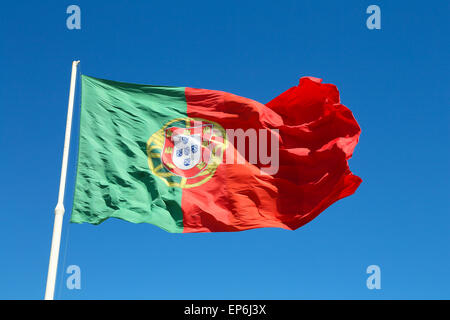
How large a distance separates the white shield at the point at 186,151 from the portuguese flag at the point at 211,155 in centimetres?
3

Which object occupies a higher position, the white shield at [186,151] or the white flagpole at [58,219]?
the white shield at [186,151]

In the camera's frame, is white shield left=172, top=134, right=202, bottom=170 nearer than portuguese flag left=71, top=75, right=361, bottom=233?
No

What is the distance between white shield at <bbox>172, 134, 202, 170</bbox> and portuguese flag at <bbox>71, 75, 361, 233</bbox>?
3 centimetres

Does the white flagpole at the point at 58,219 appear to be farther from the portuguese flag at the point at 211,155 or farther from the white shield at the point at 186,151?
the white shield at the point at 186,151

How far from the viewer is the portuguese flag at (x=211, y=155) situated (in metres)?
17.0

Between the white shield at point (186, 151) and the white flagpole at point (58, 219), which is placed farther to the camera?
the white shield at point (186, 151)

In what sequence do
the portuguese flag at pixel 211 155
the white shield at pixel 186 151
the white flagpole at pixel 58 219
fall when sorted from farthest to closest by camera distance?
the white shield at pixel 186 151, the portuguese flag at pixel 211 155, the white flagpole at pixel 58 219

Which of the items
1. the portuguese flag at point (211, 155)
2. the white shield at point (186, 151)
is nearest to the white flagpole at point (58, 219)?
the portuguese flag at point (211, 155)

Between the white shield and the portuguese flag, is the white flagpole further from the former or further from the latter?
the white shield

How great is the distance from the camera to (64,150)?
15281 mm

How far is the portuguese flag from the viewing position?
17.0 m

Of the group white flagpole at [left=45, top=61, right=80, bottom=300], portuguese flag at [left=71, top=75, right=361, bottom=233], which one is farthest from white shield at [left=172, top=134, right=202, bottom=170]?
white flagpole at [left=45, top=61, right=80, bottom=300]

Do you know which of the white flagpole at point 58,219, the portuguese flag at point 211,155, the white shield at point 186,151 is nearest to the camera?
Result: the white flagpole at point 58,219

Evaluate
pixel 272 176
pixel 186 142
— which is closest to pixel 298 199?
pixel 272 176
